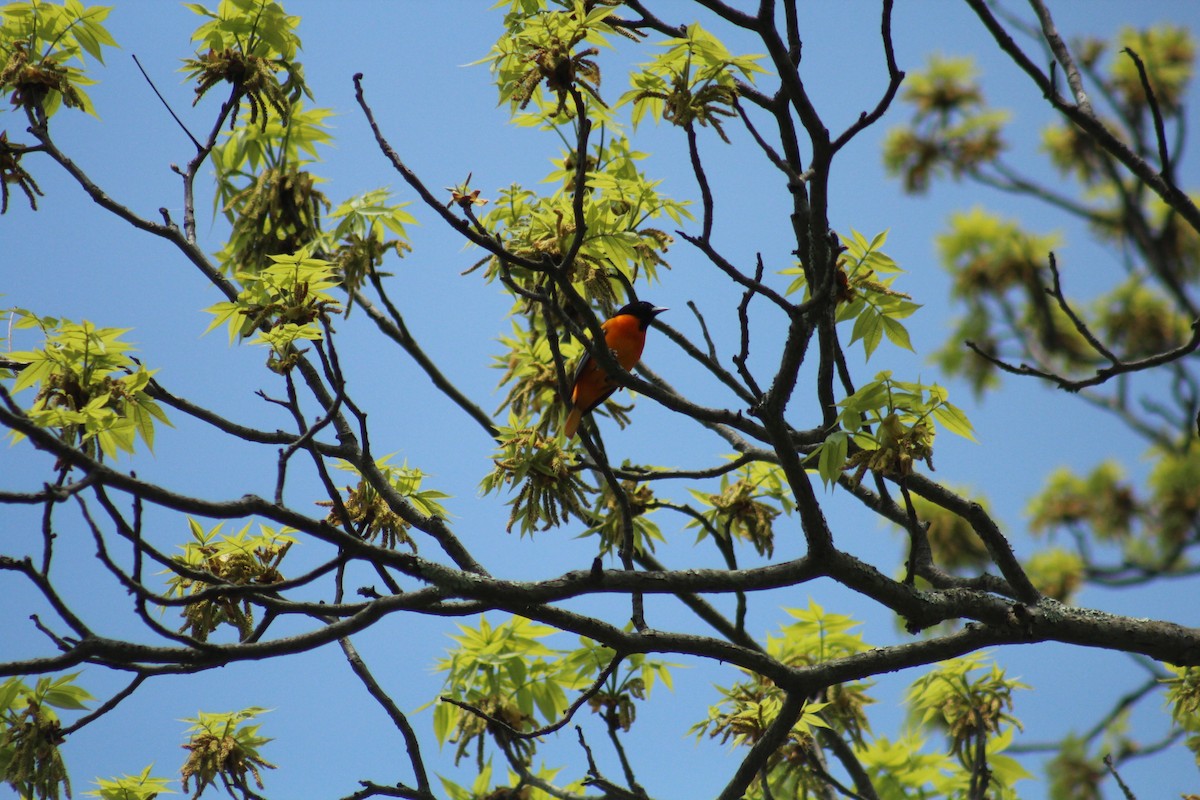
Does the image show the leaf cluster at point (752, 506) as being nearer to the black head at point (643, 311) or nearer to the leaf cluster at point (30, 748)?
the black head at point (643, 311)

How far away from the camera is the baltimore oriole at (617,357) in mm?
4274

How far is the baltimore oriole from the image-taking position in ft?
14.0

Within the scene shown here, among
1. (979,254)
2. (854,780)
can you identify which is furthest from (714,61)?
(979,254)

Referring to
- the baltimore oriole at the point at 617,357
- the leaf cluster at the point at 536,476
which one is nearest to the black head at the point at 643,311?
the baltimore oriole at the point at 617,357

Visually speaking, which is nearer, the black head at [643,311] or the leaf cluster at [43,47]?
the leaf cluster at [43,47]

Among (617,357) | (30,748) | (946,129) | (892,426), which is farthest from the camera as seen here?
(946,129)

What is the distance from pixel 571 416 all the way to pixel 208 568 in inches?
61.1

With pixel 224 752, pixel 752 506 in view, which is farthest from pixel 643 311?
pixel 224 752

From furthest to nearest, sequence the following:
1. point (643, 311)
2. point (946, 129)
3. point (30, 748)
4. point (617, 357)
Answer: point (946, 129), point (643, 311), point (617, 357), point (30, 748)

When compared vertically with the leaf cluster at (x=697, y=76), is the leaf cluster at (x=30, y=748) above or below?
below

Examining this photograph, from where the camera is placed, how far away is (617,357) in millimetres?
4059

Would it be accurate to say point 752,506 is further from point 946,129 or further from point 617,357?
point 946,129

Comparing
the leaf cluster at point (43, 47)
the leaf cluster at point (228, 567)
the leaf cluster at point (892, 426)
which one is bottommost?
the leaf cluster at point (228, 567)

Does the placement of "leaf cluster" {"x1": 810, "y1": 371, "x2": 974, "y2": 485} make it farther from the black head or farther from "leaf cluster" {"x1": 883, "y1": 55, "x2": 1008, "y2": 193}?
"leaf cluster" {"x1": 883, "y1": 55, "x2": 1008, "y2": 193}
